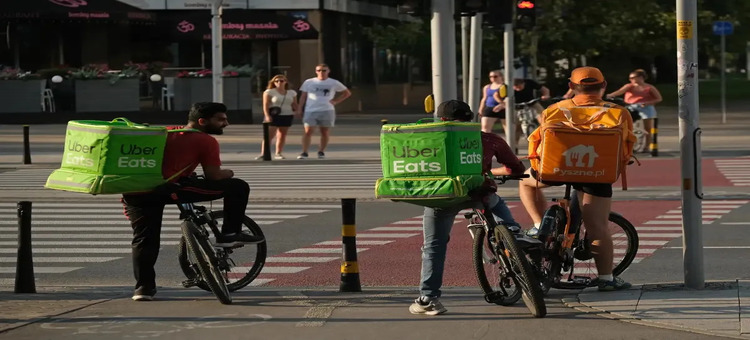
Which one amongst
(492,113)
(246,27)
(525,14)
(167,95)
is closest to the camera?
(525,14)

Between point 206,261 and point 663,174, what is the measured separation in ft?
45.1

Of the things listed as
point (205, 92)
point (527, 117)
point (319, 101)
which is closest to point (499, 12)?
point (319, 101)

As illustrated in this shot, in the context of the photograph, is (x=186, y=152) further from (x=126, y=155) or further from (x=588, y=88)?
(x=588, y=88)

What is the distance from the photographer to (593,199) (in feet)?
33.7

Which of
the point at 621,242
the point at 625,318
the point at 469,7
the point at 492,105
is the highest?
the point at 469,7

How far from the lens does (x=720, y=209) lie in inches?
684

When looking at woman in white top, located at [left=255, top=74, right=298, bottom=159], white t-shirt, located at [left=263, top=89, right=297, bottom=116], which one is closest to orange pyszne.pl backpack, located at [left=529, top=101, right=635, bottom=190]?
woman in white top, located at [left=255, top=74, right=298, bottom=159]

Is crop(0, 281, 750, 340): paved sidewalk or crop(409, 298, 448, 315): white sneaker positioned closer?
crop(0, 281, 750, 340): paved sidewalk

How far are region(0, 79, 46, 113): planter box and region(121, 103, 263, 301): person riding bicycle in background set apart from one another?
29.8 m

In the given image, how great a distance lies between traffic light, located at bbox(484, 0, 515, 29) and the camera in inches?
812

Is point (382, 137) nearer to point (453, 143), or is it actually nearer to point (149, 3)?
point (453, 143)

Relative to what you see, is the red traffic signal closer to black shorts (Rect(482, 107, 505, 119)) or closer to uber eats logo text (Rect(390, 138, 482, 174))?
black shorts (Rect(482, 107, 505, 119))

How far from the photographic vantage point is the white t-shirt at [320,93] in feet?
85.0

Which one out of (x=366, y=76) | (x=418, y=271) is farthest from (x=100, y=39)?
(x=418, y=271)
